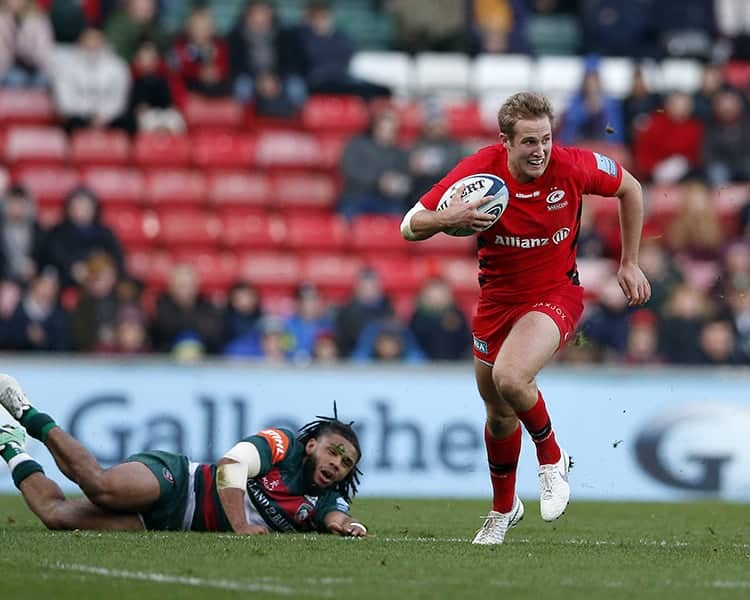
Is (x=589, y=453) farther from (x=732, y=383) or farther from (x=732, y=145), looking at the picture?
(x=732, y=145)

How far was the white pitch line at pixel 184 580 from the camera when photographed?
632 centimetres

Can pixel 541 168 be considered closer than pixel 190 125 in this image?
Yes

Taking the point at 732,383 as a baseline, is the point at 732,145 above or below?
above

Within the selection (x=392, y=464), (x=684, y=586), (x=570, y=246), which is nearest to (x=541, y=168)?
(x=570, y=246)

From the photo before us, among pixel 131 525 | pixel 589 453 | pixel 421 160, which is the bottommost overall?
pixel 589 453

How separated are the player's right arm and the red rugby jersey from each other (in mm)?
1568

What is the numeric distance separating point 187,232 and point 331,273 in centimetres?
162

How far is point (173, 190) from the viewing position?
58.7 feet

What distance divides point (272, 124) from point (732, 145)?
17.6 ft

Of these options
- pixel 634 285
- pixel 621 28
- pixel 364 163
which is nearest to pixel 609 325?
pixel 364 163

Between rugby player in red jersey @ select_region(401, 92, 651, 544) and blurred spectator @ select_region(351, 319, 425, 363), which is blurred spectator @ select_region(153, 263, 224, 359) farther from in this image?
rugby player in red jersey @ select_region(401, 92, 651, 544)

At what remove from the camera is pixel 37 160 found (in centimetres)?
1778

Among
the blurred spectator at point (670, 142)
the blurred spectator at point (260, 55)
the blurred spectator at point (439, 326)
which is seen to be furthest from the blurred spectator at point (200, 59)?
the blurred spectator at point (670, 142)

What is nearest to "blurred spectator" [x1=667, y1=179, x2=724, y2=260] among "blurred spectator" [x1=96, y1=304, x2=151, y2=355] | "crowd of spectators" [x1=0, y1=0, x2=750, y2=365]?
"crowd of spectators" [x1=0, y1=0, x2=750, y2=365]
